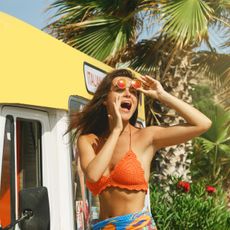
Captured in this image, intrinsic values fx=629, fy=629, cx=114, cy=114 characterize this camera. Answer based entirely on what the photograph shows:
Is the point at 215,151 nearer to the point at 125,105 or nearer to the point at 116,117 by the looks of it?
the point at 125,105

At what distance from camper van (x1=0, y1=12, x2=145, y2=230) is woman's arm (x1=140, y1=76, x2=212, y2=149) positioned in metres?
0.75

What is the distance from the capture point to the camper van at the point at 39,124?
3732 mm

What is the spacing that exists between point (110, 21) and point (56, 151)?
24.4ft

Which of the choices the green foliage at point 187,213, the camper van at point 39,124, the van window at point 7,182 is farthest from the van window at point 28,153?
the green foliage at point 187,213

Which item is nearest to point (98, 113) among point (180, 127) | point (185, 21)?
point (180, 127)

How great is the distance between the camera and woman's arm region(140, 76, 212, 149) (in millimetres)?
3477

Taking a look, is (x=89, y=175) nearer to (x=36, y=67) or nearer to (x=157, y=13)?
(x=36, y=67)

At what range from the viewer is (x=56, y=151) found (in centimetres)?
432

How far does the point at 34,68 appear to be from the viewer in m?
4.14

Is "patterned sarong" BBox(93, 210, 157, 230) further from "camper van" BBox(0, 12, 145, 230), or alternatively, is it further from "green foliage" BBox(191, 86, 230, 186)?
"green foliage" BBox(191, 86, 230, 186)

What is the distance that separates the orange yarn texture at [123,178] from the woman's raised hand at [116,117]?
0.59ft

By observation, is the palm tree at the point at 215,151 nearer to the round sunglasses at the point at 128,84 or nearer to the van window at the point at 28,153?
the van window at the point at 28,153

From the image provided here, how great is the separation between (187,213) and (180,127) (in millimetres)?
6807

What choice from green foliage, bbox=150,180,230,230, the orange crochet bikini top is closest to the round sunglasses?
the orange crochet bikini top
